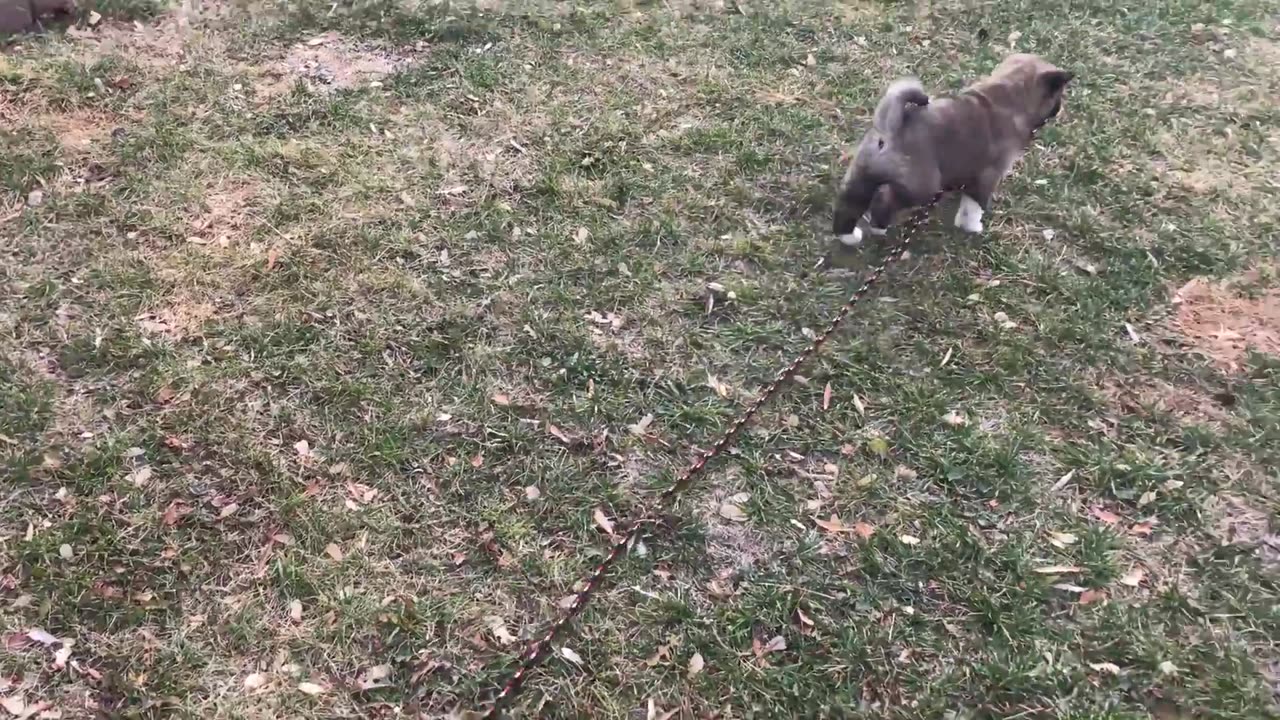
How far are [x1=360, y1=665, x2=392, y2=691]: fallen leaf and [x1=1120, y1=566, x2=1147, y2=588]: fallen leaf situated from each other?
88.7 inches

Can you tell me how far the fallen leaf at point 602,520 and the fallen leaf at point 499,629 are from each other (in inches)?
17.3

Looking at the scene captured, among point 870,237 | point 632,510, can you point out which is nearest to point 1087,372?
point 870,237

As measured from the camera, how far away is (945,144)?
375cm

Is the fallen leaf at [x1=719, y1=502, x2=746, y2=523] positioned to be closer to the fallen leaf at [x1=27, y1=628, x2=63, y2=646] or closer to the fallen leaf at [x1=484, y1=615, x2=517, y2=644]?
the fallen leaf at [x1=484, y1=615, x2=517, y2=644]

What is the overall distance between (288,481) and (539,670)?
1.10 meters

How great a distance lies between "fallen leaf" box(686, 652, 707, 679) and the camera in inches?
107

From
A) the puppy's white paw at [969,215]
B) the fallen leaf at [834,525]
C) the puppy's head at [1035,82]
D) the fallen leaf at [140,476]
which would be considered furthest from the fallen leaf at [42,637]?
the puppy's head at [1035,82]

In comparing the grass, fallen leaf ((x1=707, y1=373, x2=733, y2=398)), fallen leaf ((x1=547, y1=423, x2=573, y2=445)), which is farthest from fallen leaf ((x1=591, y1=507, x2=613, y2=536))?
fallen leaf ((x1=707, y1=373, x2=733, y2=398))

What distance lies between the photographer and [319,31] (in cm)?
526

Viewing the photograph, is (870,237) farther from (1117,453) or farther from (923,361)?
(1117,453)

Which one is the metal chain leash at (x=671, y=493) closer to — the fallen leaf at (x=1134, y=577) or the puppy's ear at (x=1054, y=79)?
the puppy's ear at (x=1054, y=79)

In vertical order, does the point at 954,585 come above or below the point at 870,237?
below

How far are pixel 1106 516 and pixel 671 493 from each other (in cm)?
144

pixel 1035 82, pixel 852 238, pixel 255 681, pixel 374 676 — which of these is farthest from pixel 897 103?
pixel 255 681
